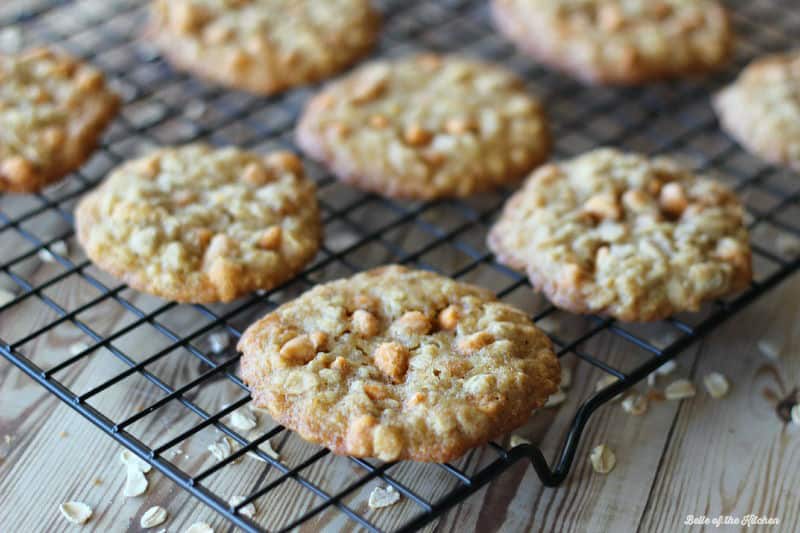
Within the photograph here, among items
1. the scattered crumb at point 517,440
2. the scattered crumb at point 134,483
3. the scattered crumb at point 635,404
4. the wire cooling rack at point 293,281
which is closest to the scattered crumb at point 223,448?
the wire cooling rack at point 293,281

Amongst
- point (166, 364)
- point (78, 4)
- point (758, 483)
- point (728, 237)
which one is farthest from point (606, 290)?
point (78, 4)

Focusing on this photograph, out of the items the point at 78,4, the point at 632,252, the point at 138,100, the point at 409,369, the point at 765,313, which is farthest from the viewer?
the point at 78,4

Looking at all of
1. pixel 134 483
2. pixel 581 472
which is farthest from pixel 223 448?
pixel 581 472

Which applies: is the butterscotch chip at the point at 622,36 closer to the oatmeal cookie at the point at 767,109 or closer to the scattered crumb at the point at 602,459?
the oatmeal cookie at the point at 767,109

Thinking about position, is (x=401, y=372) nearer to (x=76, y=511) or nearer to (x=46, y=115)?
(x=76, y=511)

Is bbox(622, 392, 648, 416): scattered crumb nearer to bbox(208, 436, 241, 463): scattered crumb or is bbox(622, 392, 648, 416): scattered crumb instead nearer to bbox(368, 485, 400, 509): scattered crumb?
bbox(368, 485, 400, 509): scattered crumb

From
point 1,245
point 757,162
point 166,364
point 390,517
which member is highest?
point 1,245

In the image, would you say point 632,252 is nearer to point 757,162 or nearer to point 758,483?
point 758,483
